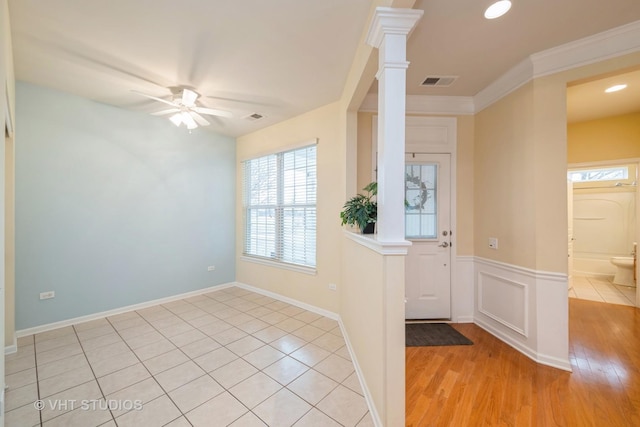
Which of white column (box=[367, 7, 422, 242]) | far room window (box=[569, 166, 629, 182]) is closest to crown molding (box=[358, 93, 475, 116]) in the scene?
white column (box=[367, 7, 422, 242])

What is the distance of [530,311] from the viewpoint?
7.54 ft

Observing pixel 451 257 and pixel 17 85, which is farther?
pixel 451 257

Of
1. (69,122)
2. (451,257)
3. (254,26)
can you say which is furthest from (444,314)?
(69,122)

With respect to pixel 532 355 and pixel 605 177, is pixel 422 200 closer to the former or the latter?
pixel 532 355

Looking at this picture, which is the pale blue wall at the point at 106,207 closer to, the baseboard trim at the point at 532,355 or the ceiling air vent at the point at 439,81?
the ceiling air vent at the point at 439,81

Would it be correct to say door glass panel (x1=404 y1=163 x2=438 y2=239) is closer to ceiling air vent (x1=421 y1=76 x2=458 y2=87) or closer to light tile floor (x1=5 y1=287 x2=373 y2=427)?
ceiling air vent (x1=421 y1=76 x2=458 y2=87)

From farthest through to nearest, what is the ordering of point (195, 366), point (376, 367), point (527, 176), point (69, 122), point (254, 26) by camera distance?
1. point (69, 122)
2. point (527, 176)
3. point (195, 366)
4. point (254, 26)
5. point (376, 367)

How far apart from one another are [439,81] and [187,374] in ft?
12.5

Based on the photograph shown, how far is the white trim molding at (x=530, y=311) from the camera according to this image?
216 cm

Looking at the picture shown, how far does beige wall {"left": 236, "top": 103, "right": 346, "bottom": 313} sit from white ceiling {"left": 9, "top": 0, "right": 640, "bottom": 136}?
534mm

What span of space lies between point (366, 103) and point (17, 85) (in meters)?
3.90

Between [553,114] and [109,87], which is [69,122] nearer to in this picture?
[109,87]

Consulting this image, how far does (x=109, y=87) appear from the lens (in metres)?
2.79

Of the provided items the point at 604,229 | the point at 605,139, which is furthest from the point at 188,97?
the point at 604,229
